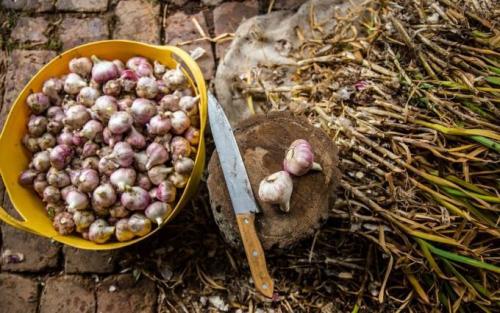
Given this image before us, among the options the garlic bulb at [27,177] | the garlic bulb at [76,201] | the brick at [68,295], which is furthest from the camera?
the brick at [68,295]

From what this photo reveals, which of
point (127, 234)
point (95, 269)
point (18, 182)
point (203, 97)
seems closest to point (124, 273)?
point (95, 269)

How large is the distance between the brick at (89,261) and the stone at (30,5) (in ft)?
3.73

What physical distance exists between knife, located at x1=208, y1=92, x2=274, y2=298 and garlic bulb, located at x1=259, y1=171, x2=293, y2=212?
0.19ft

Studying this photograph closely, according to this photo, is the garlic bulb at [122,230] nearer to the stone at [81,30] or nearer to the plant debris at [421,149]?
the plant debris at [421,149]

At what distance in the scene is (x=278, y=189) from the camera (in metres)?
1.54

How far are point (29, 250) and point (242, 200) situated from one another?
3.34 ft

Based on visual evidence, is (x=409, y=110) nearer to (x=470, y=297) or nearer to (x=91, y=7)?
(x=470, y=297)

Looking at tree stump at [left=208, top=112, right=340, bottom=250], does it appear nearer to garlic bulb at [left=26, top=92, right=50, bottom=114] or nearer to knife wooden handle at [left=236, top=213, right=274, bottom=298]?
knife wooden handle at [left=236, top=213, right=274, bottom=298]

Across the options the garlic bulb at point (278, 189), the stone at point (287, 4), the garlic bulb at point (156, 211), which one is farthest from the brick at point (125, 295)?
the stone at point (287, 4)

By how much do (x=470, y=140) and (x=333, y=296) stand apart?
0.74 meters

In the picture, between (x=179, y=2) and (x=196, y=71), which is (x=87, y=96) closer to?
(x=196, y=71)

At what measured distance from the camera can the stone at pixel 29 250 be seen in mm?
2068

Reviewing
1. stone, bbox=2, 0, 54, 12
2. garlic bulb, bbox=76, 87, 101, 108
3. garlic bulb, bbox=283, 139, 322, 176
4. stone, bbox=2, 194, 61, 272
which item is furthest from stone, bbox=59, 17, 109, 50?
garlic bulb, bbox=283, 139, 322, 176

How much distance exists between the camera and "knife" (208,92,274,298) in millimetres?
1566
